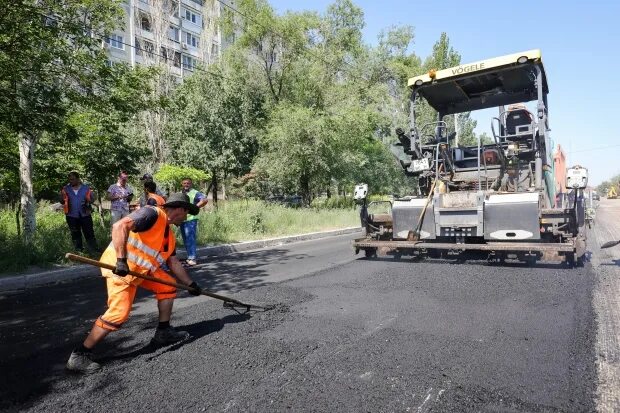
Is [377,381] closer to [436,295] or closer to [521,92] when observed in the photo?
[436,295]

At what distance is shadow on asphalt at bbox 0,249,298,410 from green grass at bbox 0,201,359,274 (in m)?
1.08

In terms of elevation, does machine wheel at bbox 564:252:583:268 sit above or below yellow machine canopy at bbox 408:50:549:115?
A: below

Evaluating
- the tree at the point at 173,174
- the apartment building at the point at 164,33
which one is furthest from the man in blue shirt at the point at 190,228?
the apartment building at the point at 164,33

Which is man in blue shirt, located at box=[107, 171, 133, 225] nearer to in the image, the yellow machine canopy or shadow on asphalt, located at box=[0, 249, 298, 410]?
shadow on asphalt, located at box=[0, 249, 298, 410]

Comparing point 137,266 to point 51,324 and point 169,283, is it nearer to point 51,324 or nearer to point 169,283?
point 169,283

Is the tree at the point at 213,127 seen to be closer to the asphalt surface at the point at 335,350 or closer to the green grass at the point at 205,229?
the green grass at the point at 205,229

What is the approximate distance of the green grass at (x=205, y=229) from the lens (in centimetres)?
693

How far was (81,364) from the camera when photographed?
3082 mm

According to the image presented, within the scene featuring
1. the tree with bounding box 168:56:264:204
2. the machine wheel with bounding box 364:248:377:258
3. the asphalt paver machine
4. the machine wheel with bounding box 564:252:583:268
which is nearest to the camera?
the machine wheel with bounding box 564:252:583:268

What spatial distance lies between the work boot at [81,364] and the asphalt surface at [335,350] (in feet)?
0.19

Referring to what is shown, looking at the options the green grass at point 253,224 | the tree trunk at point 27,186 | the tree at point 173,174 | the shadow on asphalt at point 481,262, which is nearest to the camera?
the shadow on asphalt at point 481,262

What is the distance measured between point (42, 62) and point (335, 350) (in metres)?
6.18

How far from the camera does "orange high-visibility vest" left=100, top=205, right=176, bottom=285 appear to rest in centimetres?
327

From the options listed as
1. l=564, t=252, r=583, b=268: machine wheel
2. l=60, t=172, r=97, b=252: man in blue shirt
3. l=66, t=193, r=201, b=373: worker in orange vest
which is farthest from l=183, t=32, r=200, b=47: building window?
l=66, t=193, r=201, b=373: worker in orange vest
